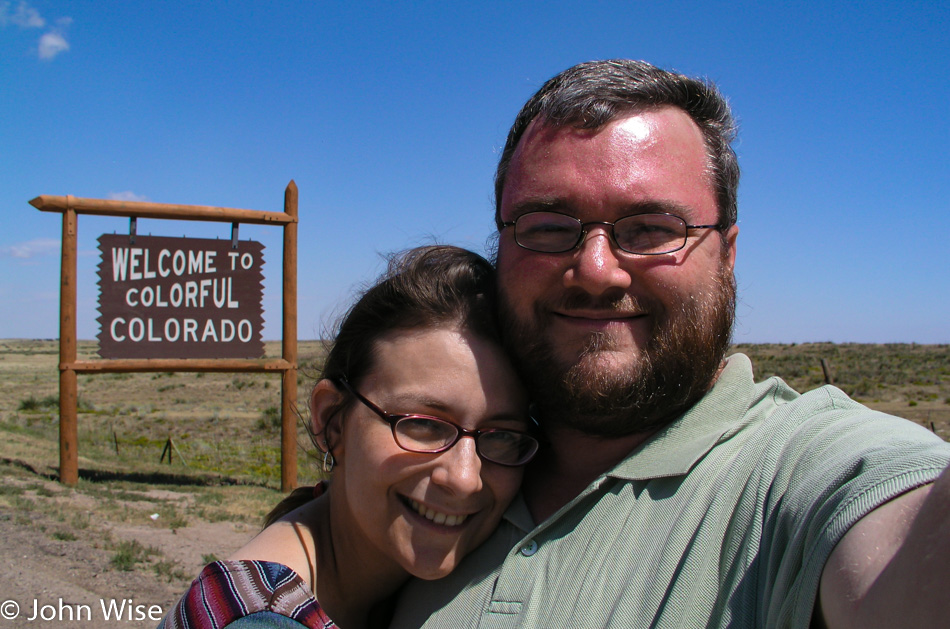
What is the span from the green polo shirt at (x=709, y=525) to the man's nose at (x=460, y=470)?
18 cm

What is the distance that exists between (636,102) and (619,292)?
0.57 metres

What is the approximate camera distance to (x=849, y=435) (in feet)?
4.18

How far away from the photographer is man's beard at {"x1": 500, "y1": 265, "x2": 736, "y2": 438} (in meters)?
1.71

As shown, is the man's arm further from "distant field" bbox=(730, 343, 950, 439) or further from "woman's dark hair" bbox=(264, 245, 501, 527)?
"distant field" bbox=(730, 343, 950, 439)

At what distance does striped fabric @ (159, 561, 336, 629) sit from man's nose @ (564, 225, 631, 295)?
3.22ft

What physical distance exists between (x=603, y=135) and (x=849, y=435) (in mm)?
972

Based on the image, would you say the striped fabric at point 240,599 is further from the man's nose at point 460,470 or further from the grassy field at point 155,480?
the grassy field at point 155,480

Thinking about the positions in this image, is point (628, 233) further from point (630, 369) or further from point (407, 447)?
point (407, 447)

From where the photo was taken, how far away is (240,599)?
4.29 ft

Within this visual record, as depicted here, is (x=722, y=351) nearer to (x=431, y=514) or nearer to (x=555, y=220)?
(x=555, y=220)

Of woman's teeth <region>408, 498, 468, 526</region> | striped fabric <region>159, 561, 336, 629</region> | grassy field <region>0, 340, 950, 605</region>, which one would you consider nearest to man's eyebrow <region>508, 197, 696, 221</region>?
woman's teeth <region>408, 498, 468, 526</region>

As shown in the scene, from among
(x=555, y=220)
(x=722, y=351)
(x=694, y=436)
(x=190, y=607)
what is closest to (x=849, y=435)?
(x=694, y=436)

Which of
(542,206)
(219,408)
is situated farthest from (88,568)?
(219,408)

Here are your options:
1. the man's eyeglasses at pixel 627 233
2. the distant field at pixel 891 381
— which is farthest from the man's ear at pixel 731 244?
the distant field at pixel 891 381
